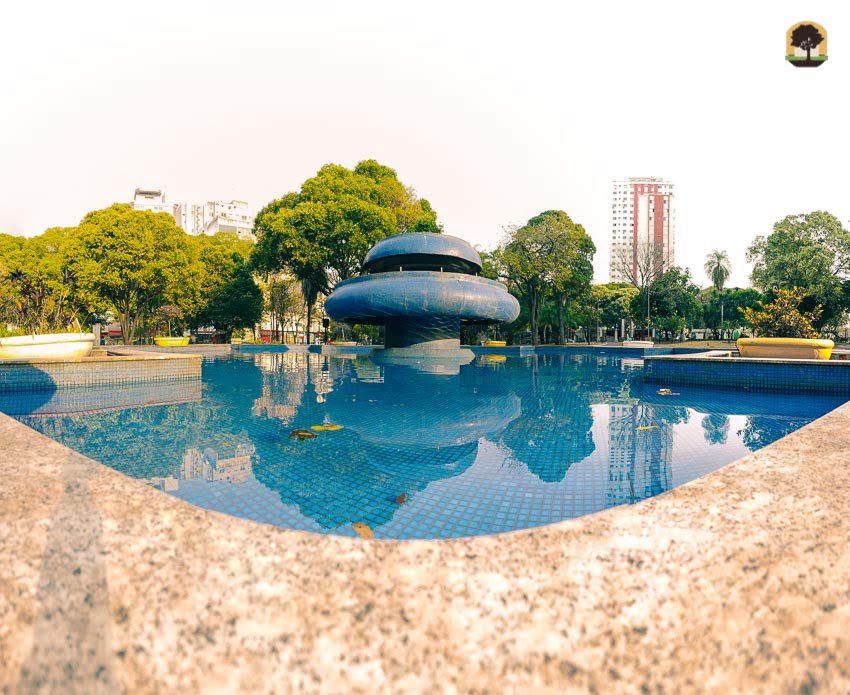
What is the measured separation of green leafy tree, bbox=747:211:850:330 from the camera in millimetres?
31000

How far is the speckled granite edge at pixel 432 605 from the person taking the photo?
0.99 m

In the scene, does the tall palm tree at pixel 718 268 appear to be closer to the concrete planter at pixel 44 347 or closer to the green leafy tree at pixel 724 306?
the green leafy tree at pixel 724 306

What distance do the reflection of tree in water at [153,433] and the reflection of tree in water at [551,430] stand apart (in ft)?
10.7

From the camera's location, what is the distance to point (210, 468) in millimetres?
4086

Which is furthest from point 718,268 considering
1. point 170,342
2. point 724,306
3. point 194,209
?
point 194,209

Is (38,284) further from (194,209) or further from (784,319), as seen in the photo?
(194,209)

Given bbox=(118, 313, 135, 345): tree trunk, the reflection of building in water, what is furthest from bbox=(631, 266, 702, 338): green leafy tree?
bbox=(118, 313, 135, 345): tree trunk

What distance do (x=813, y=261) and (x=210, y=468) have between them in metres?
41.3

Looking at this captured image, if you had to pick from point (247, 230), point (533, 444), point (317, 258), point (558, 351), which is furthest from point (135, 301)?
point (247, 230)

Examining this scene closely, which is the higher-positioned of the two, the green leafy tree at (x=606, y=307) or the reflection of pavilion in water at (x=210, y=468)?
the green leafy tree at (x=606, y=307)

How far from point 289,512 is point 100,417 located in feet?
17.2

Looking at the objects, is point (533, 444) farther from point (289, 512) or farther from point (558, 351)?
point (558, 351)

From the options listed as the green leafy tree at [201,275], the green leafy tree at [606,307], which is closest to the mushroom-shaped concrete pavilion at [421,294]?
the green leafy tree at [201,275]

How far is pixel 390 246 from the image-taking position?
18781 millimetres
